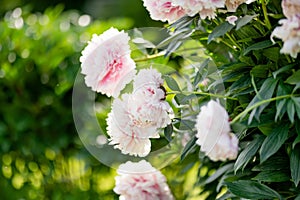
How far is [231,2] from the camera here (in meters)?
1.12

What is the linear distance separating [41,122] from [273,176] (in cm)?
133

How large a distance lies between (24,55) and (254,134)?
1.28 metres

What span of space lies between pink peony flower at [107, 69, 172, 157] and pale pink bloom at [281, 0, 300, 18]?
306mm

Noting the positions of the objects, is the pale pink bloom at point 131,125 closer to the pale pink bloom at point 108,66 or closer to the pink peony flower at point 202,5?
the pale pink bloom at point 108,66

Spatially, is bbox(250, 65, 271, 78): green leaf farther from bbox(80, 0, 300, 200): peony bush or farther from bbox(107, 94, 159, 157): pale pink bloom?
bbox(107, 94, 159, 157): pale pink bloom

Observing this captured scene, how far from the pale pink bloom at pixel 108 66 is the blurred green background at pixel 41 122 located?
3.49 feet

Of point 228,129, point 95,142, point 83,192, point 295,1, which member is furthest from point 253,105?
point 83,192

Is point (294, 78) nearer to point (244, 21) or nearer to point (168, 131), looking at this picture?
point (244, 21)

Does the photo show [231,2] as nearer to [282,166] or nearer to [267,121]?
[267,121]

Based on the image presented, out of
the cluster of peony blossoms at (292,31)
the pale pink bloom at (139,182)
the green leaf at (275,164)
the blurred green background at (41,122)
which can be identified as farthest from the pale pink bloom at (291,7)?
the blurred green background at (41,122)

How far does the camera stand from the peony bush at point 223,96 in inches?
43.0

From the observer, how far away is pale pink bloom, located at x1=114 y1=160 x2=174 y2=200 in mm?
1382

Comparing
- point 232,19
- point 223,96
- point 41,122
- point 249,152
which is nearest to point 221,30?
point 232,19

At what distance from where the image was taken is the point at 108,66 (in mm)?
1227
